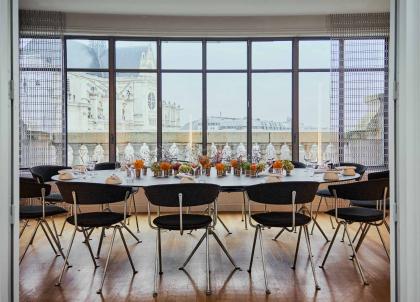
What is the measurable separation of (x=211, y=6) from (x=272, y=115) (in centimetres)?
198

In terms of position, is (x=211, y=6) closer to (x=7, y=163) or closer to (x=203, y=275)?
(x=203, y=275)

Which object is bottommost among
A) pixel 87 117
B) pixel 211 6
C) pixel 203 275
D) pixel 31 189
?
pixel 203 275

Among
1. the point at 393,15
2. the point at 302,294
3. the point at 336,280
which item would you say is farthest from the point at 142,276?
the point at 393,15

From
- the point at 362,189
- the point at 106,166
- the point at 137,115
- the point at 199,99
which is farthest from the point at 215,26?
the point at 362,189

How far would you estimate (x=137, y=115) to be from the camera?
6.91m

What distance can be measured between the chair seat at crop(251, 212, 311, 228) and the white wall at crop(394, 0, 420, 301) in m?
1.57

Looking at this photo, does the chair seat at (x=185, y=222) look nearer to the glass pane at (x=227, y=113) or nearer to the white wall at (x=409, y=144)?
the white wall at (x=409, y=144)

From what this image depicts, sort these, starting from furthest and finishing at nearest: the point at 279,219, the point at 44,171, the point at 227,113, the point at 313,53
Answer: the point at 227,113
the point at 313,53
the point at 44,171
the point at 279,219

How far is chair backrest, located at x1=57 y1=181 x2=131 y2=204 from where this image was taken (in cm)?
339

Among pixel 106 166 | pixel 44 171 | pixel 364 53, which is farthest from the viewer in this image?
pixel 364 53

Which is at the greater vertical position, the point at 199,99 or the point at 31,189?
the point at 199,99

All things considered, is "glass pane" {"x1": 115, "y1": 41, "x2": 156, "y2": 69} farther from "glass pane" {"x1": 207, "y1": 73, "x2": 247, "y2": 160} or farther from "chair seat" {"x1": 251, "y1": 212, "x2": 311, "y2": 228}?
"chair seat" {"x1": 251, "y1": 212, "x2": 311, "y2": 228}

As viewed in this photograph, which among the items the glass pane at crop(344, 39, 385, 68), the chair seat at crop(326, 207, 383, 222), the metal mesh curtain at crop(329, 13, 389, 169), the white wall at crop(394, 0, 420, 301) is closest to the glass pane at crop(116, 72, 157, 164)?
the metal mesh curtain at crop(329, 13, 389, 169)

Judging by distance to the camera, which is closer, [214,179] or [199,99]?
[214,179]
